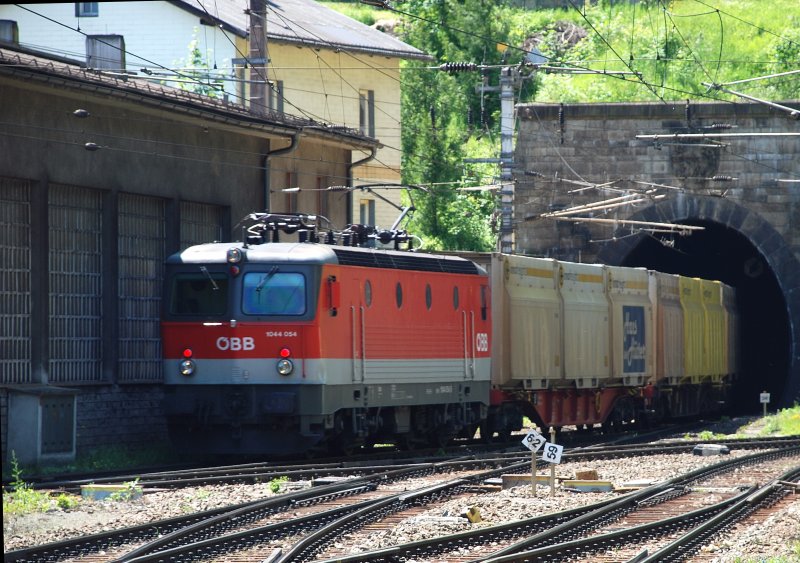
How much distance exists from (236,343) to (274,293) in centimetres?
85

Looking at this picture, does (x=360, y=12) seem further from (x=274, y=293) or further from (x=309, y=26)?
(x=274, y=293)

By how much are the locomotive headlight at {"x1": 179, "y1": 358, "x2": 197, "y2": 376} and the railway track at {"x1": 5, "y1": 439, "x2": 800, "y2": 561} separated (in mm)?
3454

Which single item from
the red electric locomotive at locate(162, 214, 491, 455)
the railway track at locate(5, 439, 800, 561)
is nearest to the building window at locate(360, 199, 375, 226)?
the red electric locomotive at locate(162, 214, 491, 455)

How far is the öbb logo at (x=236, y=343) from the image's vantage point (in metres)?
19.6

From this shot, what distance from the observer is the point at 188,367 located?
19.7 metres

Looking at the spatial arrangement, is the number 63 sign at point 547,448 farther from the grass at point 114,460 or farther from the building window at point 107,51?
the building window at point 107,51

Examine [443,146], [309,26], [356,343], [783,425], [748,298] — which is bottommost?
[783,425]

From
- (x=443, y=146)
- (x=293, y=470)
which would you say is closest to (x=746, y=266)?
(x=443, y=146)

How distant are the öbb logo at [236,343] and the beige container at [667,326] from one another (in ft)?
50.2

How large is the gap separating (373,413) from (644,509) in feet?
23.6

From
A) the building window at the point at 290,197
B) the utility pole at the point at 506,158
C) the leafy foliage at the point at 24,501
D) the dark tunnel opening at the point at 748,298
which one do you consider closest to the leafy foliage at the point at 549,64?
the dark tunnel opening at the point at 748,298

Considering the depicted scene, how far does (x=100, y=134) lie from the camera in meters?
22.0

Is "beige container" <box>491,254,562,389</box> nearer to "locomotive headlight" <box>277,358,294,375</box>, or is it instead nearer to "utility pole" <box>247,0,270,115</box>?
"utility pole" <box>247,0,270,115</box>

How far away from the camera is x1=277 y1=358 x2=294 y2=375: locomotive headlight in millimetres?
19391
